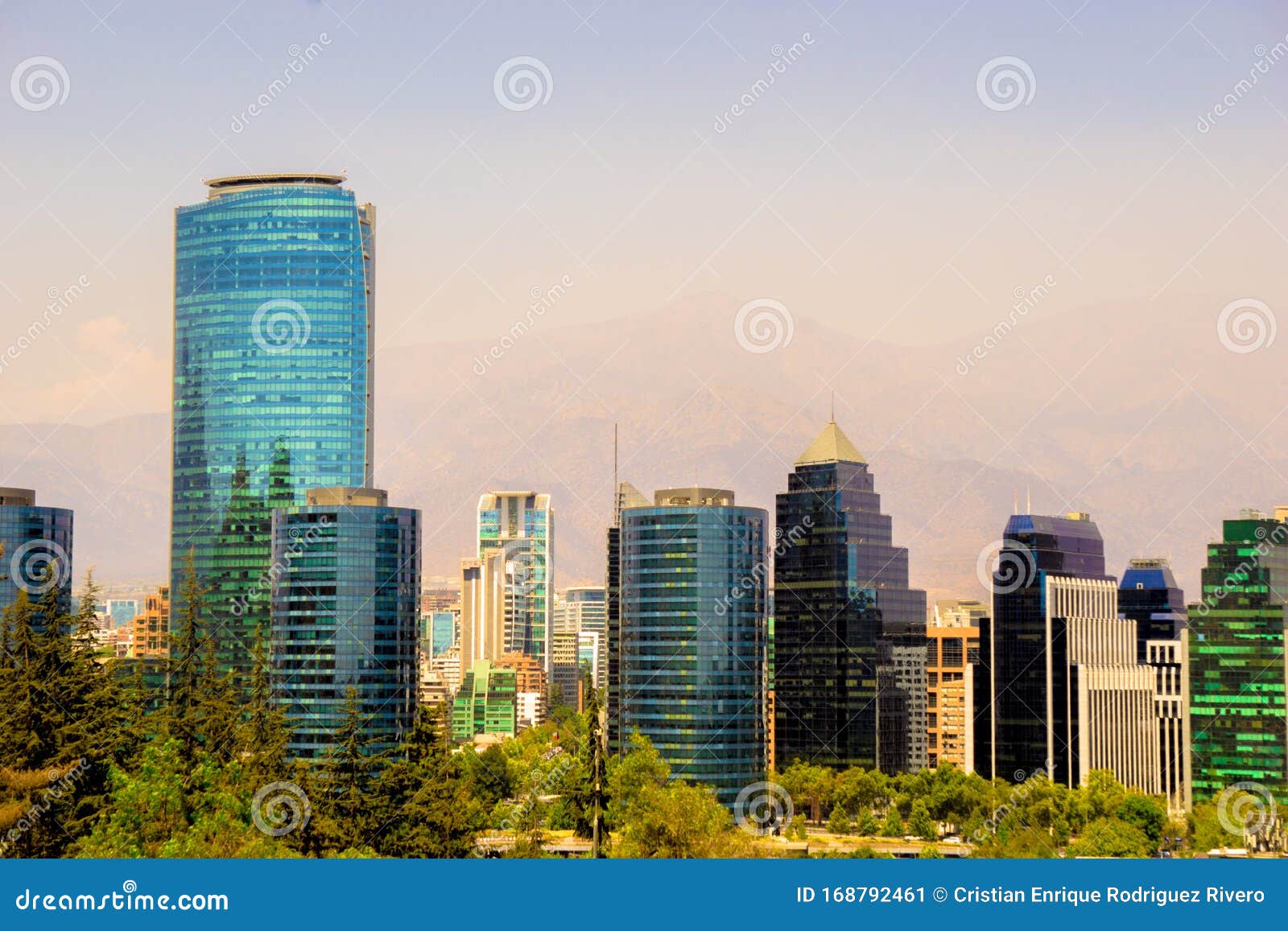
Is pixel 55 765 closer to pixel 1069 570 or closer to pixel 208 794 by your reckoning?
pixel 208 794

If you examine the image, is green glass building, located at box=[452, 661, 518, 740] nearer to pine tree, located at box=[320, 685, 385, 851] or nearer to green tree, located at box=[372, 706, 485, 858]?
green tree, located at box=[372, 706, 485, 858]

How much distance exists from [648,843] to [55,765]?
24.9m

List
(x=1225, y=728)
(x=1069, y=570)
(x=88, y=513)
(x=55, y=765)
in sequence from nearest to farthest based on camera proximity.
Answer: (x=55, y=765) → (x=1225, y=728) → (x=1069, y=570) → (x=88, y=513)

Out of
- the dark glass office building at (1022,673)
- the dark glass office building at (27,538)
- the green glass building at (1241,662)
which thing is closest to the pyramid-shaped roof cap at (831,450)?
the dark glass office building at (1022,673)

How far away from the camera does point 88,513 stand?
168250 millimetres

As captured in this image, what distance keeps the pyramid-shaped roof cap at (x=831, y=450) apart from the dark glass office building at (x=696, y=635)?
34540mm

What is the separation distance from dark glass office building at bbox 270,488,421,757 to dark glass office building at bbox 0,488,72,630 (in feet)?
43.0

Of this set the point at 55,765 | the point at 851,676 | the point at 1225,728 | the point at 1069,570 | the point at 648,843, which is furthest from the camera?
the point at 1069,570

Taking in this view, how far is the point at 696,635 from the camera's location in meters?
100

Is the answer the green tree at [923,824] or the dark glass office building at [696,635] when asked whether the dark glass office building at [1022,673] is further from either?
the dark glass office building at [696,635]

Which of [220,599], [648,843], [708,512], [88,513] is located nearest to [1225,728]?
[708,512]

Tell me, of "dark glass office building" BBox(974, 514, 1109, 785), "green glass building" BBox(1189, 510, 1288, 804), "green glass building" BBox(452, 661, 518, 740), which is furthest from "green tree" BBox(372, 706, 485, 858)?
"green glass building" BBox(452, 661, 518, 740)

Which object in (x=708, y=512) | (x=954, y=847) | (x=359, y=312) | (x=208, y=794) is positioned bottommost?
(x=954, y=847)

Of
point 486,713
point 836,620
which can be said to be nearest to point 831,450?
point 836,620
